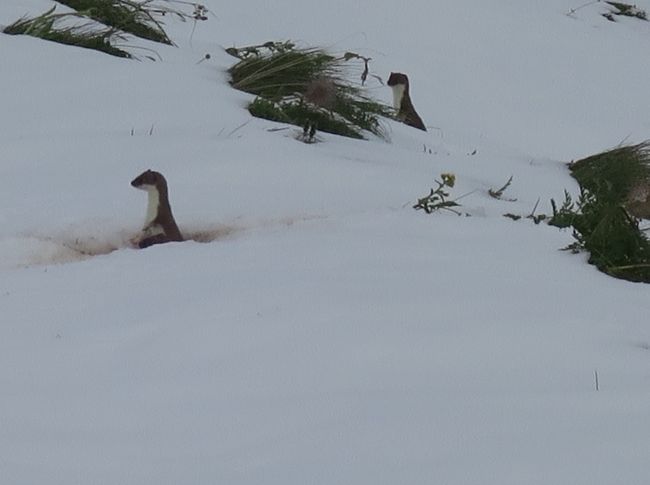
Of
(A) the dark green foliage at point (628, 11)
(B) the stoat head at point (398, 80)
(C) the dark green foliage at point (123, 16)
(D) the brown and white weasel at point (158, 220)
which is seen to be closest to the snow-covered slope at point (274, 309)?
(D) the brown and white weasel at point (158, 220)

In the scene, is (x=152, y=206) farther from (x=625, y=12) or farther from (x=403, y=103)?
(x=625, y=12)

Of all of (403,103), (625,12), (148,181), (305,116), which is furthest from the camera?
(625,12)

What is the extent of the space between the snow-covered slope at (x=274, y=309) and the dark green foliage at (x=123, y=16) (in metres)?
Result: 0.35

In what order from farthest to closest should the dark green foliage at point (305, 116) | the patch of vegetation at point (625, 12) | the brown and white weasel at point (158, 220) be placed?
the patch of vegetation at point (625, 12), the dark green foliage at point (305, 116), the brown and white weasel at point (158, 220)

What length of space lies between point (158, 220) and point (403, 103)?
3.26 meters

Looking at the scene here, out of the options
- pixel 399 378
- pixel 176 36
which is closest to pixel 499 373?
pixel 399 378

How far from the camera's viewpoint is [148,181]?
4.13m

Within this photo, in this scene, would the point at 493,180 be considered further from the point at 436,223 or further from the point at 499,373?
the point at 499,373

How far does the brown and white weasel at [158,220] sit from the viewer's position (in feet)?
12.7

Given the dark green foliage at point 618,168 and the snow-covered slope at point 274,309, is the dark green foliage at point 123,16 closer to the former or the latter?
the snow-covered slope at point 274,309

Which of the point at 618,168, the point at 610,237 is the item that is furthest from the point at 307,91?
the point at 610,237

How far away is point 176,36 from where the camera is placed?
24.2 ft

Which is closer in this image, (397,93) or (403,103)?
(403,103)

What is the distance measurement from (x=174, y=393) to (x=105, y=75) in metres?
3.28
